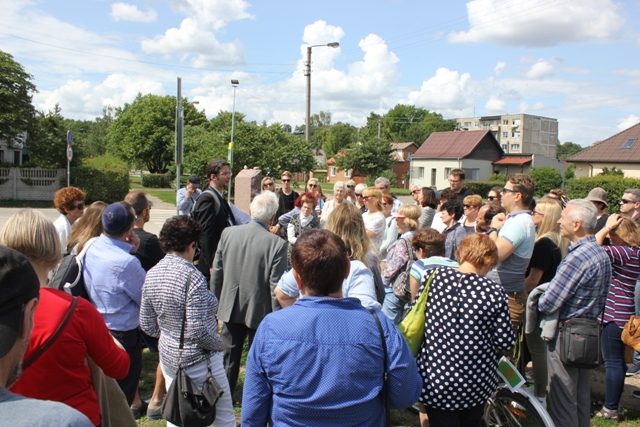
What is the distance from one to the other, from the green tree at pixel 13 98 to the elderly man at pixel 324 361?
89.6ft

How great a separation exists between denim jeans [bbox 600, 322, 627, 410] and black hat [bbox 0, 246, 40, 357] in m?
4.88

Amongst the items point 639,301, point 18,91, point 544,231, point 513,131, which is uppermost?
point 513,131

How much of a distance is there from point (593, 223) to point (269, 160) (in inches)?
1014

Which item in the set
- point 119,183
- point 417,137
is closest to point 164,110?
point 119,183

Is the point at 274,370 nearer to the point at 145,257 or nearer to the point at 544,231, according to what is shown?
the point at 145,257

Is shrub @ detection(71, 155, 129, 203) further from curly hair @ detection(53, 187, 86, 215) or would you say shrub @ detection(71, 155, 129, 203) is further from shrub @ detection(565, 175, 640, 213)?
shrub @ detection(565, 175, 640, 213)

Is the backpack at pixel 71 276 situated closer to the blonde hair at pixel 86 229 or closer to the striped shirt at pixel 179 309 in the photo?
the blonde hair at pixel 86 229

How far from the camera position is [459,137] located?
192 ft

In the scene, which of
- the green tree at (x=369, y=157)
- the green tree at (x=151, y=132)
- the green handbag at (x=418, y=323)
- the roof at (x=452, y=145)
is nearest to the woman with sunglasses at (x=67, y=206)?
the green handbag at (x=418, y=323)

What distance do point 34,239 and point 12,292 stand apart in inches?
→ 46.9

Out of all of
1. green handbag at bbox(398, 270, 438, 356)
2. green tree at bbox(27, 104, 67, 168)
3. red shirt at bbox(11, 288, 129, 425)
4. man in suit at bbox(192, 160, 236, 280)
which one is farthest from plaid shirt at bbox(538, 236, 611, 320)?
green tree at bbox(27, 104, 67, 168)

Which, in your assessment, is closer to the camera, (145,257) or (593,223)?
(593,223)

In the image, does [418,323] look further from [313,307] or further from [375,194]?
[375,194]

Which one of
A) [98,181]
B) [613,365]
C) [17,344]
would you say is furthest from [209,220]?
[98,181]
